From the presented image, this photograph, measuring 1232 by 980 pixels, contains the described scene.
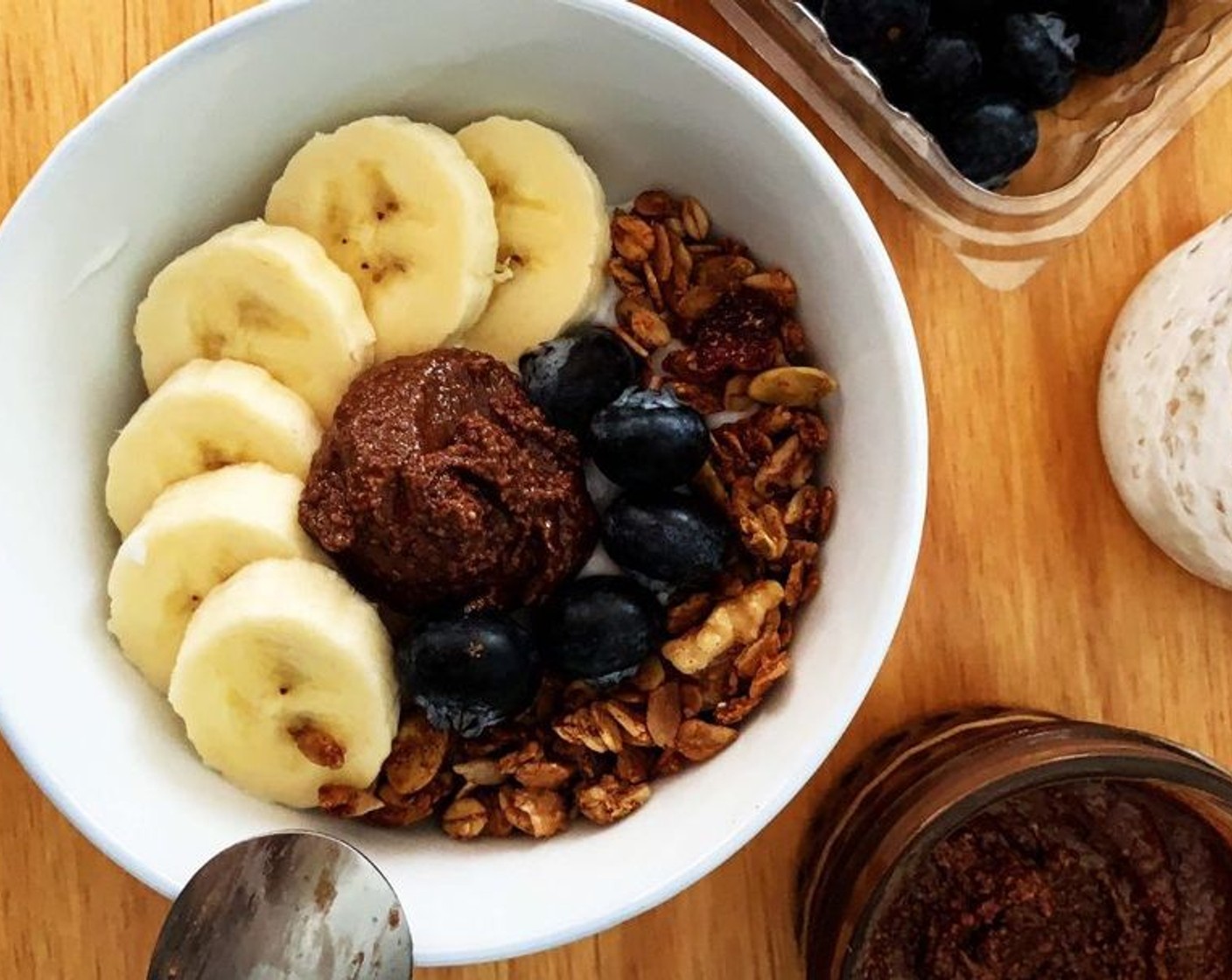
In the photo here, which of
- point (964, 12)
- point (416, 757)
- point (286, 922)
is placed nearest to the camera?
point (286, 922)

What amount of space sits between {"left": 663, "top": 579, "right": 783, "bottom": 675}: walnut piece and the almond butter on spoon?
0.24m

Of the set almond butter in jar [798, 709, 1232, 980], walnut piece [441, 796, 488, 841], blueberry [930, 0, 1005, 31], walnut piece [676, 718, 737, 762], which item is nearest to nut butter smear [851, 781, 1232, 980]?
almond butter in jar [798, 709, 1232, 980]

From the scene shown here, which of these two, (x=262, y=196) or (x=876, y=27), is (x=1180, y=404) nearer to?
→ (x=876, y=27)

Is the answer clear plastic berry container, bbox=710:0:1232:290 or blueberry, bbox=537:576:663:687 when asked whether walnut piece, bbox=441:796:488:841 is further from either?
clear plastic berry container, bbox=710:0:1232:290

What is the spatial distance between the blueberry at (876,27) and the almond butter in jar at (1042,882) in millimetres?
418

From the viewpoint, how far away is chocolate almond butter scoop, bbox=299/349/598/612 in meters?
0.84

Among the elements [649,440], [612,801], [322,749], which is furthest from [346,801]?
[649,440]

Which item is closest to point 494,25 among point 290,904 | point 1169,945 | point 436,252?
point 436,252

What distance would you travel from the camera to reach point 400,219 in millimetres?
887

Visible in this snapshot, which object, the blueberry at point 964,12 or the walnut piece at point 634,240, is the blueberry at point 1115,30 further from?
the walnut piece at point 634,240

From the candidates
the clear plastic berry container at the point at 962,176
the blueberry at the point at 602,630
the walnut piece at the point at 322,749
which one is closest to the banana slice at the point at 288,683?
the walnut piece at the point at 322,749

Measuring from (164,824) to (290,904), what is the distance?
0.10 meters

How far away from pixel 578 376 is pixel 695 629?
0.52 ft

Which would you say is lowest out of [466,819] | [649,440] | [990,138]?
[466,819]
